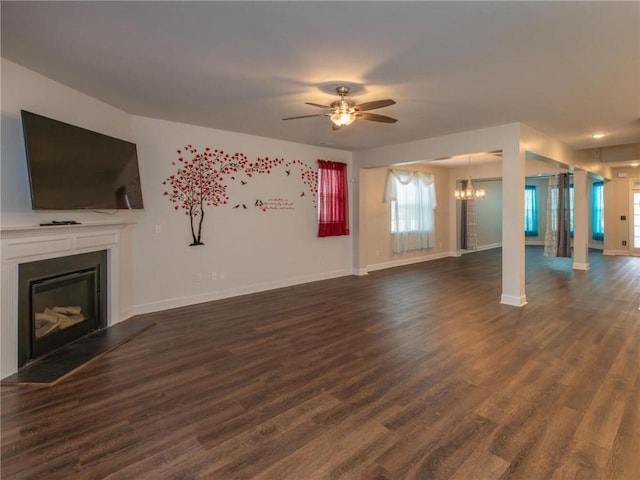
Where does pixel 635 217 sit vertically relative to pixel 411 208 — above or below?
below

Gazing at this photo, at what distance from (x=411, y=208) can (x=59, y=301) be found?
7.41 metres

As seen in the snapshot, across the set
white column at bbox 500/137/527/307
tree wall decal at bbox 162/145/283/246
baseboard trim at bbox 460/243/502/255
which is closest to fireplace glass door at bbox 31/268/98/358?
tree wall decal at bbox 162/145/283/246

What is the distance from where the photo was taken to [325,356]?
3270 mm

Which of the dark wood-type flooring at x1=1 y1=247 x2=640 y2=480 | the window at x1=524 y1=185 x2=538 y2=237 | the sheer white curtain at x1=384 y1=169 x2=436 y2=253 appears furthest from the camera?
the window at x1=524 y1=185 x2=538 y2=237

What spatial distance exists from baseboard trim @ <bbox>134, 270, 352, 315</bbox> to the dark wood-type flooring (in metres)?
0.36

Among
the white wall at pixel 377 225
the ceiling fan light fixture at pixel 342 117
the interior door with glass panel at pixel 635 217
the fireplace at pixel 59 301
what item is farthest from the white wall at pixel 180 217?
the interior door with glass panel at pixel 635 217

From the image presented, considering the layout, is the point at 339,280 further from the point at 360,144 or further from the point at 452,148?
the point at 452,148

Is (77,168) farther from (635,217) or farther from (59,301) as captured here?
(635,217)

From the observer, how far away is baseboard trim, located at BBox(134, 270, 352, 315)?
15.8 ft

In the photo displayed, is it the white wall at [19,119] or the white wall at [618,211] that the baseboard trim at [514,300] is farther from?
the white wall at [618,211]

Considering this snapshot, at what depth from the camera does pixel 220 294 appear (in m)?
5.52

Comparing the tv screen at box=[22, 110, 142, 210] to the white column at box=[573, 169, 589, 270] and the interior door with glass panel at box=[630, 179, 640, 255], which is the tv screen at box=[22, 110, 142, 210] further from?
the interior door with glass panel at box=[630, 179, 640, 255]

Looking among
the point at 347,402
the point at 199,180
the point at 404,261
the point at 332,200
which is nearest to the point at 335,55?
the point at 347,402

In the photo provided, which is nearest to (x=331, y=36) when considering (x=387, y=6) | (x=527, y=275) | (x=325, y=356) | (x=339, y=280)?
(x=387, y=6)
